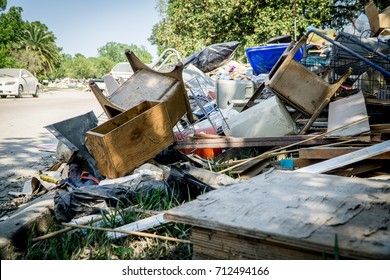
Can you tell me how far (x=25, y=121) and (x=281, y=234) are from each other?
8.42 meters

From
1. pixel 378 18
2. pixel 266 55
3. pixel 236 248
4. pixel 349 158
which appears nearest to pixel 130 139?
pixel 349 158

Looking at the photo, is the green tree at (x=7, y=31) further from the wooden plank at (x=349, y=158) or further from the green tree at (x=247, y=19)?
the wooden plank at (x=349, y=158)

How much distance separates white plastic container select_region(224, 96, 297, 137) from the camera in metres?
4.29

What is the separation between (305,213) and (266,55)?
21.2ft

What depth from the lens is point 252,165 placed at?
3.60 meters

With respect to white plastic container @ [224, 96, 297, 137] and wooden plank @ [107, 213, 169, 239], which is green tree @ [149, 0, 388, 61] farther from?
wooden plank @ [107, 213, 169, 239]

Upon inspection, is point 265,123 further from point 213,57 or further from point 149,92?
point 213,57

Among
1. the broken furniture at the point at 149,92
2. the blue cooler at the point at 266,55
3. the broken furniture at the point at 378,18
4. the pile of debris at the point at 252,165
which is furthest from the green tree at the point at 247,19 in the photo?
the broken furniture at the point at 149,92

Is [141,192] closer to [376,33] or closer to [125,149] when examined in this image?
[125,149]

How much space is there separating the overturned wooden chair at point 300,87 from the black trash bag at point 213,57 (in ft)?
19.4

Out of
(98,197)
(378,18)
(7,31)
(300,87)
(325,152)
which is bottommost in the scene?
(98,197)

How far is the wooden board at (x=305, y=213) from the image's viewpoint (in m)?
1.35

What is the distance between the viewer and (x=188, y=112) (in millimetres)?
4559

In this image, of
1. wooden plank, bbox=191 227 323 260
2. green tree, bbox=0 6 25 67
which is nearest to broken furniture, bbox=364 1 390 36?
wooden plank, bbox=191 227 323 260
